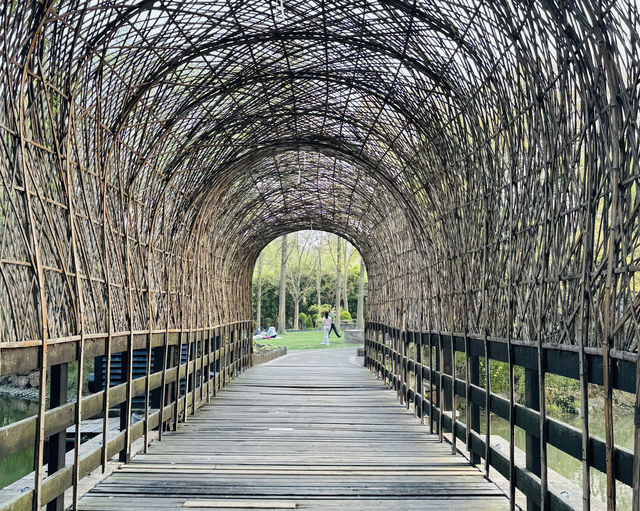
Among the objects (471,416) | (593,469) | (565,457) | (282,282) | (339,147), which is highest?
(339,147)

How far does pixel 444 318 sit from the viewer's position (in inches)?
334

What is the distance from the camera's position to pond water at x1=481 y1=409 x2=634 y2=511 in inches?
414

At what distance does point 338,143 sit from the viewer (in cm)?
1225

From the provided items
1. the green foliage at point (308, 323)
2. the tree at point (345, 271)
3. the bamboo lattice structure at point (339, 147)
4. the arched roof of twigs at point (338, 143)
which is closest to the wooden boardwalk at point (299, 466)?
the bamboo lattice structure at point (339, 147)

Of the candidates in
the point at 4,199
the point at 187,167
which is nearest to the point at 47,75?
the point at 4,199

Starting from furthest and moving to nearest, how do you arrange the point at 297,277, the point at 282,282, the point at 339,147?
the point at 297,277
the point at 282,282
the point at 339,147

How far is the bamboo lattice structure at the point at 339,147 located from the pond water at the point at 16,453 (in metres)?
4.04

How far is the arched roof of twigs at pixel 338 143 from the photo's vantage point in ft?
12.7

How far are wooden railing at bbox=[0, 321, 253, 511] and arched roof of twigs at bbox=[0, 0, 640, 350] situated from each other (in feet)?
0.59

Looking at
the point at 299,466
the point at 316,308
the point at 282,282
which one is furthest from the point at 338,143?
the point at 316,308

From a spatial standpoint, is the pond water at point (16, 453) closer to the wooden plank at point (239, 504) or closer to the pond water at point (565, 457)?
the pond water at point (565, 457)

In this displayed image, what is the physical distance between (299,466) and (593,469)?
308 inches

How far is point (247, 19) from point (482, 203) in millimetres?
3291

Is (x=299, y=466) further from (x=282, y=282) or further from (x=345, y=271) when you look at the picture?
(x=345, y=271)
